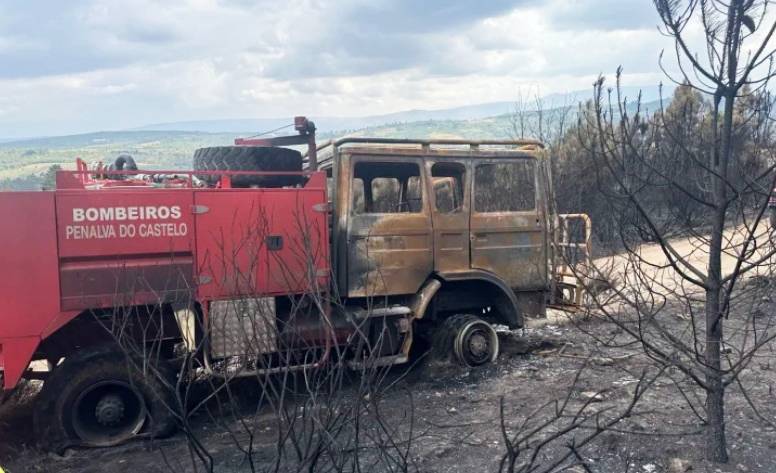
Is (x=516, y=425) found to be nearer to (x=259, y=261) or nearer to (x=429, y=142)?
(x=259, y=261)

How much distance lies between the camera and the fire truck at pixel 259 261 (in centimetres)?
466

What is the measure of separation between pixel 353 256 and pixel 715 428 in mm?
3213

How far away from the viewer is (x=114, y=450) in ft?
15.5

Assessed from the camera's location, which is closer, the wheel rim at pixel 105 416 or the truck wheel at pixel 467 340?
the wheel rim at pixel 105 416

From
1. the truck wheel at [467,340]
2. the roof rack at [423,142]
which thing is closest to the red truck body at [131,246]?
the roof rack at [423,142]

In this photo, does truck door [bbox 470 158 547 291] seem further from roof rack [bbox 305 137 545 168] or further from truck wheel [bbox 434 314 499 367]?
truck wheel [bbox 434 314 499 367]

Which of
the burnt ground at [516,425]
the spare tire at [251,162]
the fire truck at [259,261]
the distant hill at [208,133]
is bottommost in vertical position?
the burnt ground at [516,425]

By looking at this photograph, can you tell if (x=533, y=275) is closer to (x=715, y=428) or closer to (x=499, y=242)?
(x=499, y=242)

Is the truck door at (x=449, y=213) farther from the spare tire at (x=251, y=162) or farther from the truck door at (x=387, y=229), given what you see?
the spare tire at (x=251, y=162)

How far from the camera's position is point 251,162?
18.6ft

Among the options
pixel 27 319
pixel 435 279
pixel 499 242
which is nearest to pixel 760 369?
pixel 499 242

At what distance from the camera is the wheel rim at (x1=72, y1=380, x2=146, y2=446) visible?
482 cm

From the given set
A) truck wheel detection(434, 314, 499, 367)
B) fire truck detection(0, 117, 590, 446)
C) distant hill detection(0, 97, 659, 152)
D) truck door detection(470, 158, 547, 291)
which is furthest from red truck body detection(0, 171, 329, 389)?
distant hill detection(0, 97, 659, 152)

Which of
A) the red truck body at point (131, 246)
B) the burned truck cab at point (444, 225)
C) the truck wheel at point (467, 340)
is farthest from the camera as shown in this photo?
the truck wheel at point (467, 340)
